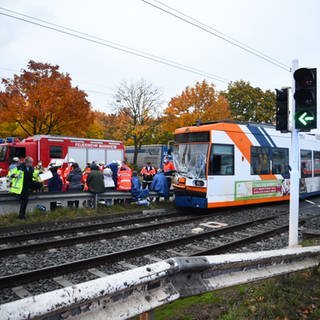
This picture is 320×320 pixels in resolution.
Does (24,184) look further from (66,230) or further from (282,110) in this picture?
(282,110)

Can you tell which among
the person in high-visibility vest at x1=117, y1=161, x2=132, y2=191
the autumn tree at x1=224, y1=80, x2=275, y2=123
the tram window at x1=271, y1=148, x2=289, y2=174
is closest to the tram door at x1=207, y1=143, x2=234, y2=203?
the tram window at x1=271, y1=148, x2=289, y2=174

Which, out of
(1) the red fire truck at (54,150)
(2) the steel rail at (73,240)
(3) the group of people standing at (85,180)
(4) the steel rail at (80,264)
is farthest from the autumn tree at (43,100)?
(4) the steel rail at (80,264)

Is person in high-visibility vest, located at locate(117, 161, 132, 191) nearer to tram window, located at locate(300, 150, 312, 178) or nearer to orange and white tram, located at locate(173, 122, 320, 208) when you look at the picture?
orange and white tram, located at locate(173, 122, 320, 208)

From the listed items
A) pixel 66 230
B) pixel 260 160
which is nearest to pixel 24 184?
pixel 66 230

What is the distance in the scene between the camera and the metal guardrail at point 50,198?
10641 millimetres

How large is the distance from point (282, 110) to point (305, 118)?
26.0 inches

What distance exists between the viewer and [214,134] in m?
11.8

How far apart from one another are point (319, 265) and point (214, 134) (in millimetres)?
7344

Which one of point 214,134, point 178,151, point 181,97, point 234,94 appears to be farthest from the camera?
point 234,94

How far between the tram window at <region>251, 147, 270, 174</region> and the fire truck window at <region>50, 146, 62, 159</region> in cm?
1137

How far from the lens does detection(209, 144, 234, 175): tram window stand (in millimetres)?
11742

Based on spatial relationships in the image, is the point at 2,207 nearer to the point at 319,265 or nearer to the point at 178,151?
the point at 178,151

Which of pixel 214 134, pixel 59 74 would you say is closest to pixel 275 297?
pixel 214 134

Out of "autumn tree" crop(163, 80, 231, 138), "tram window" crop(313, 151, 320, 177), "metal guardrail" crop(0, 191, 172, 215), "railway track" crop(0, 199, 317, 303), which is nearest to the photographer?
"railway track" crop(0, 199, 317, 303)
